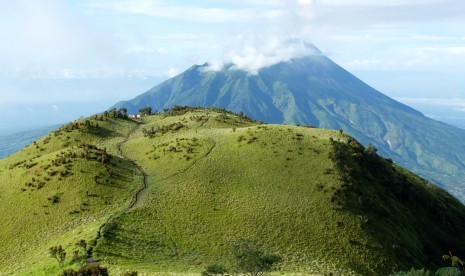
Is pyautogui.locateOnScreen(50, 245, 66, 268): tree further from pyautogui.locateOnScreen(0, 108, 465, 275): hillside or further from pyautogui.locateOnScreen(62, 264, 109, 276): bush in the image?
pyautogui.locateOnScreen(62, 264, 109, 276): bush

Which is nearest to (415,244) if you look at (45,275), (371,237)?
(371,237)

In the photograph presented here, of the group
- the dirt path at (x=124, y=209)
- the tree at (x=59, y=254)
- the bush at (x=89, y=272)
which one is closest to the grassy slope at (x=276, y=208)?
the dirt path at (x=124, y=209)

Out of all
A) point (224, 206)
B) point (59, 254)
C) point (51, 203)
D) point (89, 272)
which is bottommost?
point (59, 254)

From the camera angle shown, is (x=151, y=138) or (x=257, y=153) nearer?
(x=257, y=153)

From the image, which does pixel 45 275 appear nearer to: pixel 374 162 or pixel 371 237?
pixel 371 237

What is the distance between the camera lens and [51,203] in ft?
214

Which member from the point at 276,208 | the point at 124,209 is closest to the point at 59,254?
the point at 124,209

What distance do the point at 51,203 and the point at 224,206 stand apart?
2620 cm

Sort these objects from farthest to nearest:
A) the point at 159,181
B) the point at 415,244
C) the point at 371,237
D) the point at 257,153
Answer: the point at 257,153 → the point at 159,181 → the point at 415,244 → the point at 371,237

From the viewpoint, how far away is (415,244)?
6838 centimetres

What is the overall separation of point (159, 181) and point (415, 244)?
42.9 m

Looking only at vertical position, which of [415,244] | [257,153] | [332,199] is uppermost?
[257,153]

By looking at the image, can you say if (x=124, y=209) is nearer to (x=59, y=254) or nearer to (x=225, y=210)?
(x=225, y=210)

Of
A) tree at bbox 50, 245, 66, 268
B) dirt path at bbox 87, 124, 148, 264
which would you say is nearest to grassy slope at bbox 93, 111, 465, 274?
dirt path at bbox 87, 124, 148, 264
